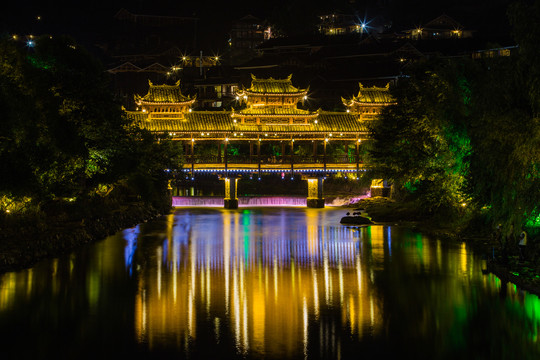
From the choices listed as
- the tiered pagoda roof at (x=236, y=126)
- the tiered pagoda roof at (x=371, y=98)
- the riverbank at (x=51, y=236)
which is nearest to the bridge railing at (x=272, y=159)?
the tiered pagoda roof at (x=236, y=126)

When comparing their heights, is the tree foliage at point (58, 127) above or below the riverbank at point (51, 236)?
above

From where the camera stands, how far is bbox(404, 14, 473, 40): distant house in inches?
3767

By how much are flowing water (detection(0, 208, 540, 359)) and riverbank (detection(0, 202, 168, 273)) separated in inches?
32.6

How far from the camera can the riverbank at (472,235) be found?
2430 cm

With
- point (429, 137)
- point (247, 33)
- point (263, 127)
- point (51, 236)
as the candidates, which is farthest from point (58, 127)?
point (247, 33)

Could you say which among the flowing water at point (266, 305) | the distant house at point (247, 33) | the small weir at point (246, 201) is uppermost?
the distant house at point (247, 33)

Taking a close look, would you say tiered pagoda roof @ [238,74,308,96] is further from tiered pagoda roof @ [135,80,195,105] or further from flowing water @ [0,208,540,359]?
flowing water @ [0,208,540,359]

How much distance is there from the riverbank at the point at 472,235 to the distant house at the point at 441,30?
40.5 m

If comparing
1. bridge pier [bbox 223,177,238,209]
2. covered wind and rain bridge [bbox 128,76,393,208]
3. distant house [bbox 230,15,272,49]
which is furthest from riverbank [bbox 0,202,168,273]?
distant house [bbox 230,15,272,49]

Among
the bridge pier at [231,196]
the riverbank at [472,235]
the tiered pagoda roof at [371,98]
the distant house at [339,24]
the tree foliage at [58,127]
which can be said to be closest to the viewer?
the riverbank at [472,235]

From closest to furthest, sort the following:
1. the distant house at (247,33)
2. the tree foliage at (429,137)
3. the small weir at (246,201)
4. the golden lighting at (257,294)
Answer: the golden lighting at (257,294) < the tree foliage at (429,137) < the small weir at (246,201) < the distant house at (247,33)

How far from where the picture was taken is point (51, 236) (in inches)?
1281

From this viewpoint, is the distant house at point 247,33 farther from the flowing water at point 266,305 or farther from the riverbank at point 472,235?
the flowing water at point 266,305

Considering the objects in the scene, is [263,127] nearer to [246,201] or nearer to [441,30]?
[246,201]
